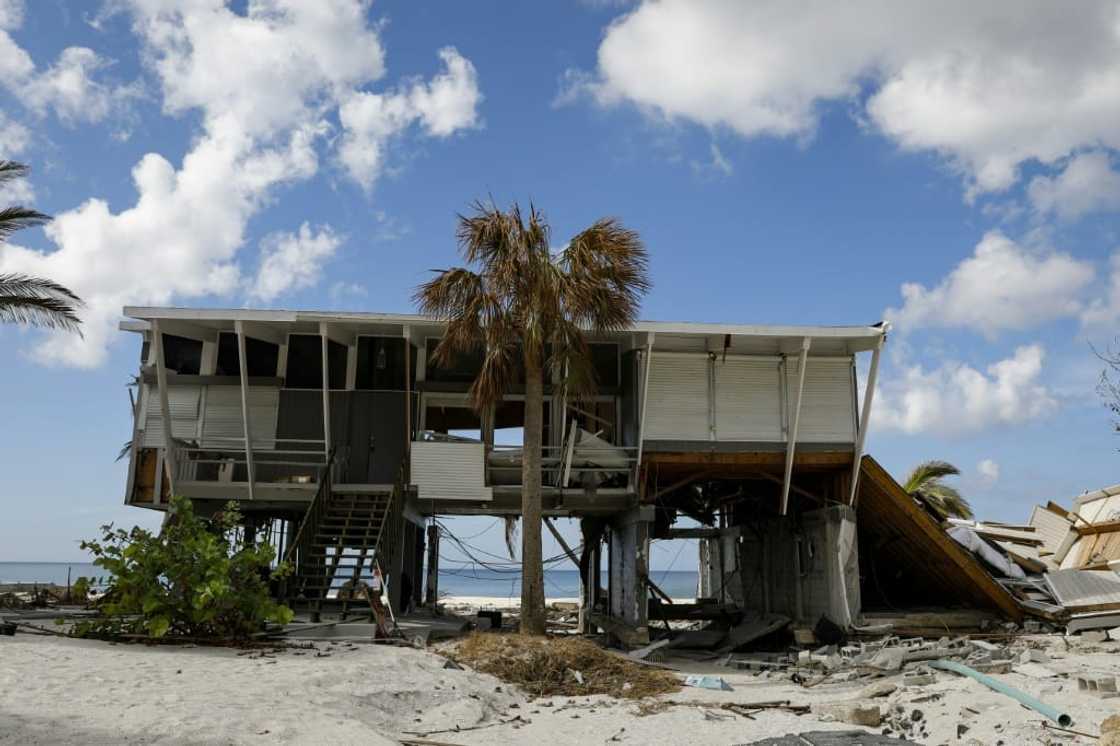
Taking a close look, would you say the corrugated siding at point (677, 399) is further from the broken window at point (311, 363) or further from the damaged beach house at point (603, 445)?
the broken window at point (311, 363)

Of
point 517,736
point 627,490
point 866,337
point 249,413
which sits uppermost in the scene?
point 866,337

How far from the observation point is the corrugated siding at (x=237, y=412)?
20.1 m

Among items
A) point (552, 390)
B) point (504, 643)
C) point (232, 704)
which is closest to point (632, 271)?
point (552, 390)

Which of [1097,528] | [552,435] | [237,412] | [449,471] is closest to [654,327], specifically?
[552,435]

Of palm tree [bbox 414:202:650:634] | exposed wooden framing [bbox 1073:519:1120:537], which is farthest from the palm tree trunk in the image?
exposed wooden framing [bbox 1073:519:1120:537]

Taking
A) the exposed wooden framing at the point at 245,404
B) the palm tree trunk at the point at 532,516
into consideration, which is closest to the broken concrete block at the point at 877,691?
the palm tree trunk at the point at 532,516

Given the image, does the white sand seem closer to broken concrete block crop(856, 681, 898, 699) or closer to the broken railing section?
broken concrete block crop(856, 681, 898, 699)

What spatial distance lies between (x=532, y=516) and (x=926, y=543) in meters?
9.16

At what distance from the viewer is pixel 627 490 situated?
19.5m

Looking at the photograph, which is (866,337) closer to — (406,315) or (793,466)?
(793,466)

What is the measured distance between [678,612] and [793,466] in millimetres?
5609

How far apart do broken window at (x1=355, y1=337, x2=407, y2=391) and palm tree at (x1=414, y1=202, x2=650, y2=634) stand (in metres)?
3.95

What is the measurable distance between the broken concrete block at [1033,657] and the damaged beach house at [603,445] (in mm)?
4280

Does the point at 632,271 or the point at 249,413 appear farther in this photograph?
the point at 249,413
